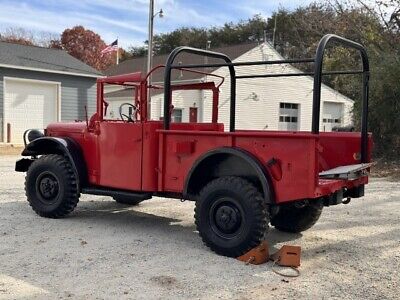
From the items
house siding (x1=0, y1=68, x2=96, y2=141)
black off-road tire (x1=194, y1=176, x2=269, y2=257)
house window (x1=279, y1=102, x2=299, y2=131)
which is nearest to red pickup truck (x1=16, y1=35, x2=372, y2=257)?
black off-road tire (x1=194, y1=176, x2=269, y2=257)

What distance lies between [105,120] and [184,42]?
44.7 meters

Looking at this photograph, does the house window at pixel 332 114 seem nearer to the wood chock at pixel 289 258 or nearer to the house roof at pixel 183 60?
the house roof at pixel 183 60

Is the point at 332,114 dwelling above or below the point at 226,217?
above

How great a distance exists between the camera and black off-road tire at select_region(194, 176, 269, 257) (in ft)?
17.5

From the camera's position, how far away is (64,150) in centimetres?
718

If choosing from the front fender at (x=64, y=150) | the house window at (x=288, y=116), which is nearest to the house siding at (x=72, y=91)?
the house window at (x=288, y=116)

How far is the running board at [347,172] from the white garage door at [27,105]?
1779 centimetres

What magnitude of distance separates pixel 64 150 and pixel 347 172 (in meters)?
3.76

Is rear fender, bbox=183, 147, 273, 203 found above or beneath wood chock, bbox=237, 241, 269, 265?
above

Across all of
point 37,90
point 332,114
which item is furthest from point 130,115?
point 332,114

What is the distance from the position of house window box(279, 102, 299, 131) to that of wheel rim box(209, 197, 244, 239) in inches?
1028

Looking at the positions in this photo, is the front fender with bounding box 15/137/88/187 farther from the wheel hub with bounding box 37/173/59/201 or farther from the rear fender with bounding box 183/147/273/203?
the rear fender with bounding box 183/147/273/203

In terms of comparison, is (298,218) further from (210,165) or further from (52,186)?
(52,186)

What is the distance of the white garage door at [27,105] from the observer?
2117cm
